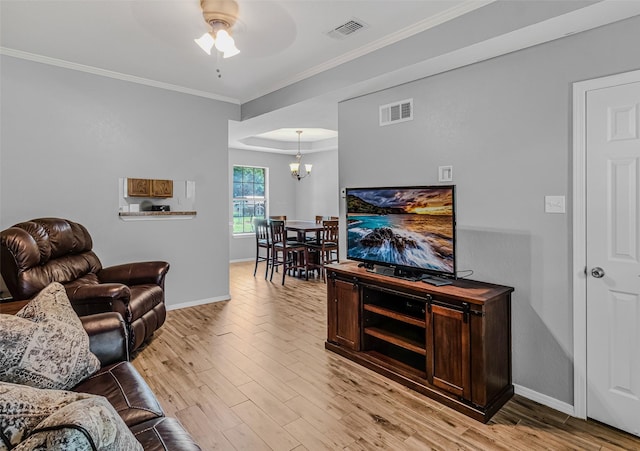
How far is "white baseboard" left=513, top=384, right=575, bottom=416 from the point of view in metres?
2.38

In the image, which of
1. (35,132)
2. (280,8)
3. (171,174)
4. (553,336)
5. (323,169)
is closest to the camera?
(553,336)

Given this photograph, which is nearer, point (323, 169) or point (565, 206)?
point (565, 206)

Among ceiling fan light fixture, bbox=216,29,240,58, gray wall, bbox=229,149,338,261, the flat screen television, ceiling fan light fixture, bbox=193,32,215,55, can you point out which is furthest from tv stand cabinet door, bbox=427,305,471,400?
gray wall, bbox=229,149,338,261

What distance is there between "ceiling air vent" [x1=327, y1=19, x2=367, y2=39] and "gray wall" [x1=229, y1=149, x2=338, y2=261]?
514 cm

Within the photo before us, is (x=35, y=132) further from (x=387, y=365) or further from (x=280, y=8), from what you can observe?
(x=387, y=365)

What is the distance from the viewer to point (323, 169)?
857cm

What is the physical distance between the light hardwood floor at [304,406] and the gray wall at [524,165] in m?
0.42

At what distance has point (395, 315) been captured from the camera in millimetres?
2812

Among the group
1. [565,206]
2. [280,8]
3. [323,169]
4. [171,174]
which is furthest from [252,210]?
[565,206]

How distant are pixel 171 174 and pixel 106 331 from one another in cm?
286

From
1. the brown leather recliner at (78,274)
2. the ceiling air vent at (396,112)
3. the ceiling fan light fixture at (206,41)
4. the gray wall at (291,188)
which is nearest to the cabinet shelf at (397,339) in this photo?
the ceiling air vent at (396,112)

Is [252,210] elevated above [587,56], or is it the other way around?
[587,56]

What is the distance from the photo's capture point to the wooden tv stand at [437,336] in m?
2.33

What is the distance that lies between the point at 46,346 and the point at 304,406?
1.57 m
